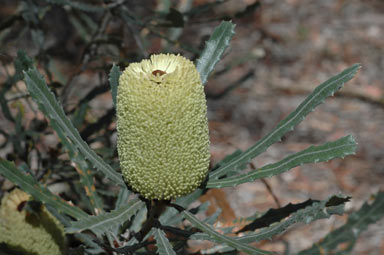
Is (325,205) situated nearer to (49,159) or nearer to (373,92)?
(49,159)

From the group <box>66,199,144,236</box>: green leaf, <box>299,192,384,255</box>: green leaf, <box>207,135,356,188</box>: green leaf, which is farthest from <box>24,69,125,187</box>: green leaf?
<box>299,192,384,255</box>: green leaf

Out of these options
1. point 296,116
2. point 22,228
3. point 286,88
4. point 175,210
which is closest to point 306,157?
point 296,116

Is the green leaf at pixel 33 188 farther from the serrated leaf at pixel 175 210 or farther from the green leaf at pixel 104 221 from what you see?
the serrated leaf at pixel 175 210

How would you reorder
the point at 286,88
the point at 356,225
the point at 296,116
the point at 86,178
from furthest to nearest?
the point at 286,88, the point at 356,225, the point at 86,178, the point at 296,116

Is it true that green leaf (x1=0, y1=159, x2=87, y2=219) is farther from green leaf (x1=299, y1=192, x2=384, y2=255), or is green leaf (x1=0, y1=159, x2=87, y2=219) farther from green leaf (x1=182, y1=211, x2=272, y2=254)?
green leaf (x1=299, y1=192, x2=384, y2=255)

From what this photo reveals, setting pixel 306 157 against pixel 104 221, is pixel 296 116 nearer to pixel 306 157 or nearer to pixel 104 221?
pixel 306 157

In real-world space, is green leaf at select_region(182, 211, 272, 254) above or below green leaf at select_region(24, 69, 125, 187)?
below

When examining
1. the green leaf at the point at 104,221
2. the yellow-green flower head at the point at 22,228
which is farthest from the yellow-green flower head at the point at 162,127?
the yellow-green flower head at the point at 22,228
